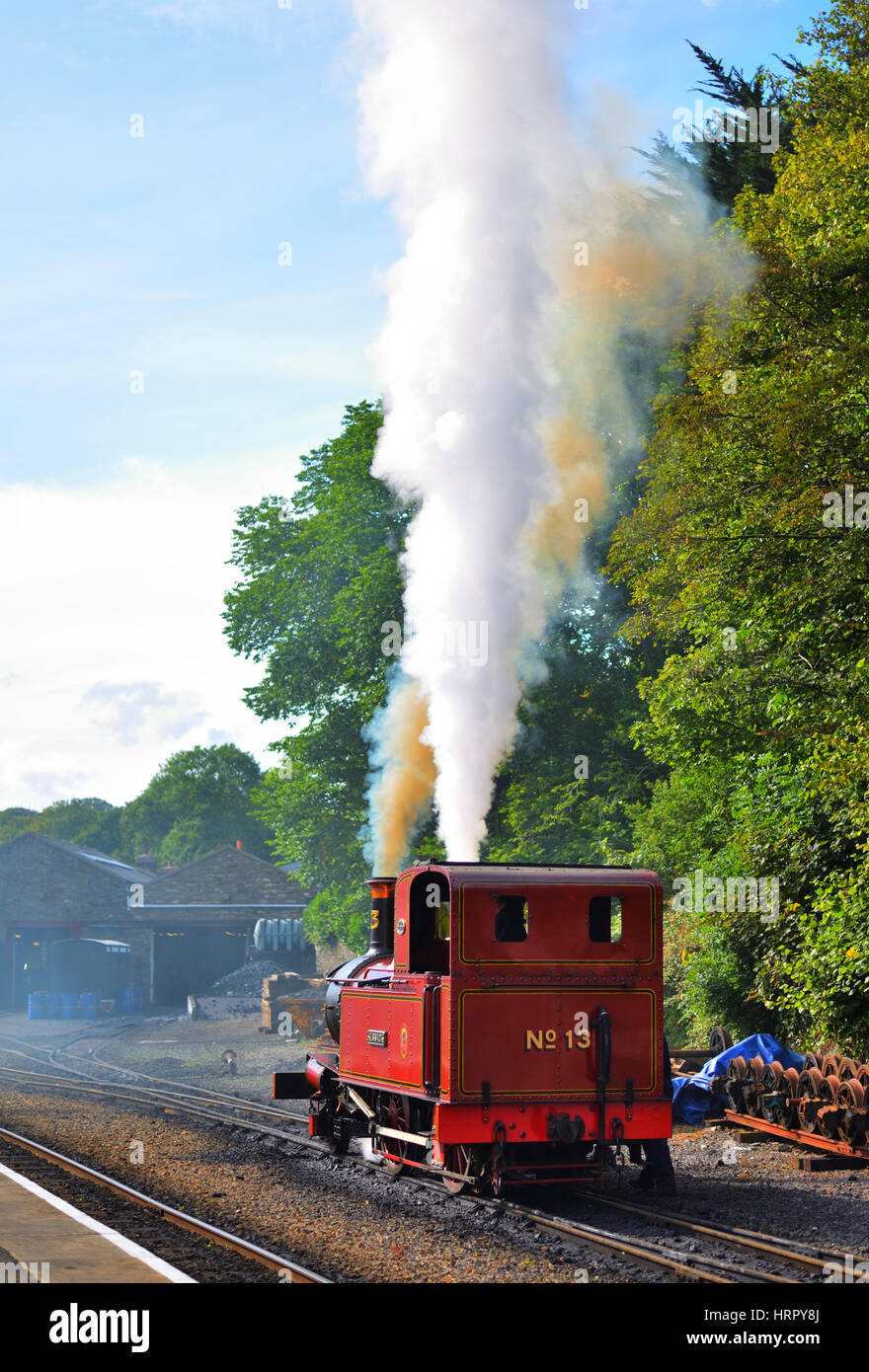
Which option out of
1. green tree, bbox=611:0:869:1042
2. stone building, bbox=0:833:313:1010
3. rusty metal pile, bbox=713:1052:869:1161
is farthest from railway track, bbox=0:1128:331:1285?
stone building, bbox=0:833:313:1010

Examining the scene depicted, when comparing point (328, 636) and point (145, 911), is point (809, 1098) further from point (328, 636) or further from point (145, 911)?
point (145, 911)

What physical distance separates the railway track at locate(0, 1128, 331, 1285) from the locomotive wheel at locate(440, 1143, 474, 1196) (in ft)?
7.81

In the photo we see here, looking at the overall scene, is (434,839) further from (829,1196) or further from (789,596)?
(829,1196)

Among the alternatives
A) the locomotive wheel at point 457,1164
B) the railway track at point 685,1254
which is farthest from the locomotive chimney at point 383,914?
the locomotive wheel at point 457,1164

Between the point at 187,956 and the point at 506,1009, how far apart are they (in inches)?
1760

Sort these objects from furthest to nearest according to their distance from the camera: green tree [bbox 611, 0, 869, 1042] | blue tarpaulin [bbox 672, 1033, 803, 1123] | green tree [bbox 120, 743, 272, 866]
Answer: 1. green tree [bbox 120, 743, 272, 866]
2. blue tarpaulin [bbox 672, 1033, 803, 1123]
3. green tree [bbox 611, 0, 869, 1042]

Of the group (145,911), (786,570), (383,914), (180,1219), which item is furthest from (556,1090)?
(145,911)

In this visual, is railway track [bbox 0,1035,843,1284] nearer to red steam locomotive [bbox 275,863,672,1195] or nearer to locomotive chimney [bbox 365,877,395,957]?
red steam locomotive [bbox 275,863,672,1195]

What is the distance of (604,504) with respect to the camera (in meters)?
28.7

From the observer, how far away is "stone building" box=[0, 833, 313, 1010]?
5384 centimetres

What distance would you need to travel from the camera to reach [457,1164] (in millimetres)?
12367

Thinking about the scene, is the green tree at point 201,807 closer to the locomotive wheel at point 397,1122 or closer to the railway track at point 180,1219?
the railway track at point 180,1219

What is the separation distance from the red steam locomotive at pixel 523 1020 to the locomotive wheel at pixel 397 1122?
107 millimetres
